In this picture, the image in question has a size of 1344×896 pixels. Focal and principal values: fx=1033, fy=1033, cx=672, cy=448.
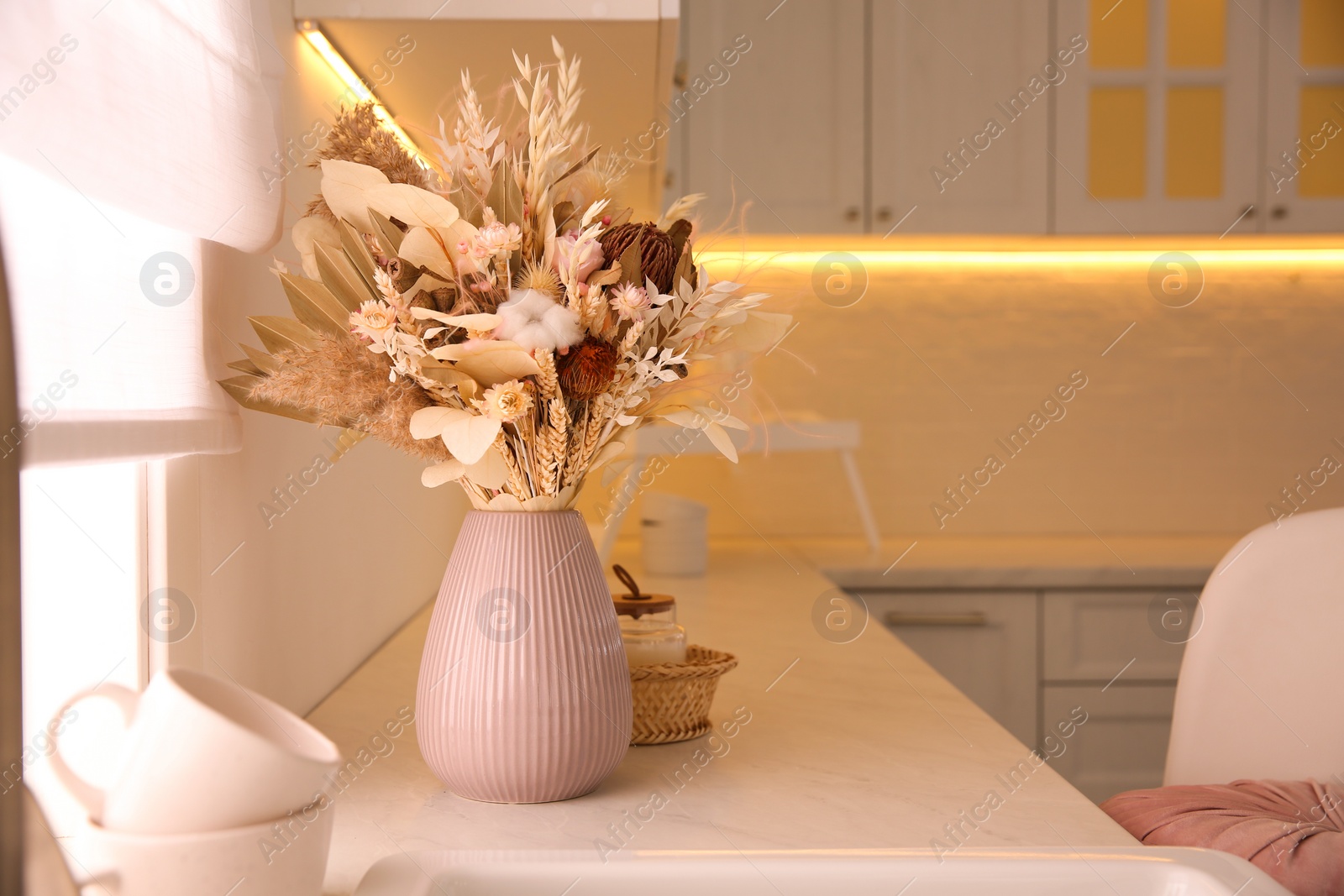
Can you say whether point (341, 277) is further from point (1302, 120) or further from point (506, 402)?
point (1302, 120)

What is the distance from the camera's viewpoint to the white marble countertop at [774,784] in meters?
0.67

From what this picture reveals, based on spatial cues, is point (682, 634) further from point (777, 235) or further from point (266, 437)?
point (777, 235)

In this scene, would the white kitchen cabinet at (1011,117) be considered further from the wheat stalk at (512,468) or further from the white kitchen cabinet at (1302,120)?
the wheat stalk at (512,468)

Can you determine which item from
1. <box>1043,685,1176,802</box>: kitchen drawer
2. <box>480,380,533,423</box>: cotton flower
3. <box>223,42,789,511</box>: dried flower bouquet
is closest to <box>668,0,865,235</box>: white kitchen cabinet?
<box>1043,685,1176,802</box>: kitchen drawer

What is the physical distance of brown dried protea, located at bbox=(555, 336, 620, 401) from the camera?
0.67m

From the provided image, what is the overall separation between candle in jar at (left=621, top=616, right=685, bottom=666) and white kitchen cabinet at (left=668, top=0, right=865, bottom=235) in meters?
1.61

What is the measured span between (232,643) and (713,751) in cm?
39

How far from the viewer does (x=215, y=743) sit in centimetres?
43

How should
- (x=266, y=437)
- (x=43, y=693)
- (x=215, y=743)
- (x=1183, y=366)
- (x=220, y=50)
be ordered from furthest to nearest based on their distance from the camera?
(x=1183, y=366) → (x=266, y=437) → (x=220, y=50) → (x=43, y=693) → (x=215, y=743)

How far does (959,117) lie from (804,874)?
213 cm

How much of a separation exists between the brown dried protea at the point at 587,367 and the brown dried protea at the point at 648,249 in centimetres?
6

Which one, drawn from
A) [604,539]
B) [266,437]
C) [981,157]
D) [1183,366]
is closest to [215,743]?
[266,437]

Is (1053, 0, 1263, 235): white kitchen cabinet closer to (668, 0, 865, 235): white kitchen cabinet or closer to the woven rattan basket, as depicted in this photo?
(668, 0, 865, 235): white kitchen cabinet

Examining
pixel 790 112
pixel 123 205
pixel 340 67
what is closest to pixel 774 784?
pixel 123 205
